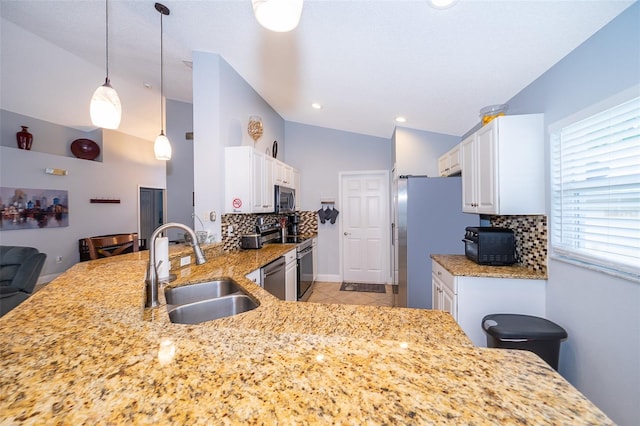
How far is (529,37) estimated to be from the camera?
167 centimetres

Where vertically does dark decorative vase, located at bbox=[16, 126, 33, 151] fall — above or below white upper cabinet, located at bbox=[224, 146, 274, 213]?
above

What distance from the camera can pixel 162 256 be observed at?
1830mm

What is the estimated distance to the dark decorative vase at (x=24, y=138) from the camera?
4.18 m

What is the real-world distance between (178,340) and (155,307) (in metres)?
0.79

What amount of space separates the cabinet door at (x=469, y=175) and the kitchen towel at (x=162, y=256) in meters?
2.63

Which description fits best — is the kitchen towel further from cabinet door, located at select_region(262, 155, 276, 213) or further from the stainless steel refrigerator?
the stainless steel refrigerator

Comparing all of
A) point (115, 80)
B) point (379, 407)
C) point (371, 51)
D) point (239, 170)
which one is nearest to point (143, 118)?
point (115, 80)

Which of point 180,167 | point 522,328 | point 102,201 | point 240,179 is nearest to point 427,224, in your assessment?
point 522,328

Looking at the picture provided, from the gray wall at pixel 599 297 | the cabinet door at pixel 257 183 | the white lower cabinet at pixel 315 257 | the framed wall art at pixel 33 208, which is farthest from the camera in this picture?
the white lower cabinet at pixel 315 257

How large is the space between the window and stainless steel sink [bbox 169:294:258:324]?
6.72ft

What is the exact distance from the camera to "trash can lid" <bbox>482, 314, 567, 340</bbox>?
164 cm

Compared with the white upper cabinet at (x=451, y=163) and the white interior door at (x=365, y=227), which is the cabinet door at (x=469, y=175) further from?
the white interior door at (x=365, y=227)

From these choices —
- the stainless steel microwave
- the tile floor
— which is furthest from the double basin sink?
the tile floor

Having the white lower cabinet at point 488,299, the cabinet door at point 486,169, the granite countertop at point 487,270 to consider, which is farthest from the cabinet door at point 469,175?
the white lower cabinet at point 488,299
